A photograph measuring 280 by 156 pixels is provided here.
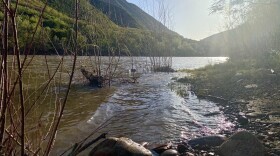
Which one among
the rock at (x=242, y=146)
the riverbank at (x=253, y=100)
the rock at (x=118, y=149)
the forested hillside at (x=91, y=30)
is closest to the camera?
the forested hillside at (x=91, y=30)

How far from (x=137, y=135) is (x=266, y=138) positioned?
2.90 meters

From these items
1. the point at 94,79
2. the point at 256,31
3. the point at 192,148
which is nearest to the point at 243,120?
the point at 192,148

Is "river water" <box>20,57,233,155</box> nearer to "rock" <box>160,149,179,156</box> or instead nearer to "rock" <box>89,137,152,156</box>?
"rock" <box>89,137,152,156</box>

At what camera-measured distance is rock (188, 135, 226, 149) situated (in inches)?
247

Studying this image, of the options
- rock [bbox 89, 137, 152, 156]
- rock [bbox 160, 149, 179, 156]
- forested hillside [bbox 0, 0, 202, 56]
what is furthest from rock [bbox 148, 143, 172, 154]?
forested hillside [bbox 0, 0, 202, 56]

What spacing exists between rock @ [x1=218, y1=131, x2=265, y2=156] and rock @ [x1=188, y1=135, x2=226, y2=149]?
46 cm

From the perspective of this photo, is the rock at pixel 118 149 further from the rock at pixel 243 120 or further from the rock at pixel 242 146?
the rock at pixel 243 120

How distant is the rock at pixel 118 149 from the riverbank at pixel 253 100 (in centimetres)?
248

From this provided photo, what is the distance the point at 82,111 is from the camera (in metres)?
10.0

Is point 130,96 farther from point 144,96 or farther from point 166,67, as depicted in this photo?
point 166,67

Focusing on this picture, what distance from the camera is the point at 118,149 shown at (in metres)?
5.23

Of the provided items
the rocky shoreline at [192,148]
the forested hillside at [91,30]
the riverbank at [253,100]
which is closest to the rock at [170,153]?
the rocky shoreline at [192,148]

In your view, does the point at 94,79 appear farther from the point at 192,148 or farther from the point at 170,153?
the point at 170,153

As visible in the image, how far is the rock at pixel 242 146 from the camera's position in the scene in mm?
5461
